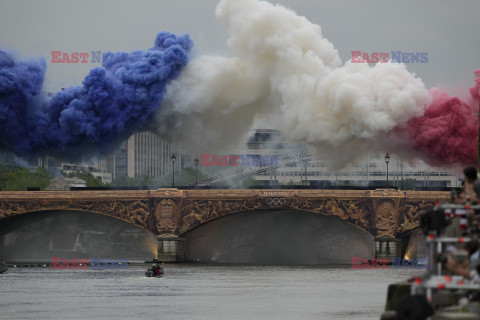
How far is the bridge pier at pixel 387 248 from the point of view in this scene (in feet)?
392

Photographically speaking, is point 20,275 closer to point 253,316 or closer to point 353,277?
point 353,277

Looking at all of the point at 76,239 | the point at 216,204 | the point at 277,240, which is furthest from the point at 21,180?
the point at 216,204

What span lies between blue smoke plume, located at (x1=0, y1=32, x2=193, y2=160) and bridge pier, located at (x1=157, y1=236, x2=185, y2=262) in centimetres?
3298

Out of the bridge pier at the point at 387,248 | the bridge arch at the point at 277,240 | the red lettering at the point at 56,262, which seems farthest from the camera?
the bridge arch at the point at 277,240

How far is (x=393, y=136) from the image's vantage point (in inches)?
3236

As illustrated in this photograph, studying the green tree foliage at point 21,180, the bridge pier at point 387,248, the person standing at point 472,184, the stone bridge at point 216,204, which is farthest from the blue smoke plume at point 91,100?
the green tree foliage at point 21,180

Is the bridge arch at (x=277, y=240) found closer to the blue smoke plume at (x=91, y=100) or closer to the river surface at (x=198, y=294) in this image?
the river surface at (x=198, y=294)

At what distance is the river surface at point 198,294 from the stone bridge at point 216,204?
1097 centimetres

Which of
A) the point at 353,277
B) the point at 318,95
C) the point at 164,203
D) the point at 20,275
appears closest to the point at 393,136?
the point at 318,95

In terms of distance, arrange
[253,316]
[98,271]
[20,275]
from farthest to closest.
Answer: [98,271]
[20,275]
[253,316]

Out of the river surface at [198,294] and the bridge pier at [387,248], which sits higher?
the bridge pier at [387,248]

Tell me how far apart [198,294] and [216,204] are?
157ft

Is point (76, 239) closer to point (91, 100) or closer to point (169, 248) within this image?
point (169, 248)

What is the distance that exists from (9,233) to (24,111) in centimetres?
5838
